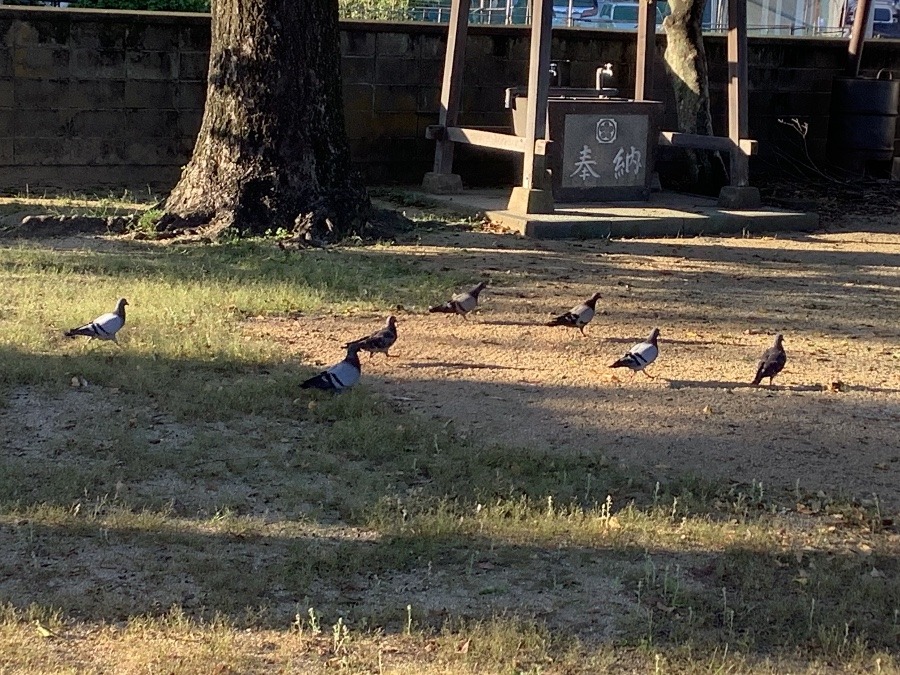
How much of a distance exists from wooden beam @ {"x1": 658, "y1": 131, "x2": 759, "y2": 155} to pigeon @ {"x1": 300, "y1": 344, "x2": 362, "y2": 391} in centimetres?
821

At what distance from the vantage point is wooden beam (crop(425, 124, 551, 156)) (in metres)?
12.9

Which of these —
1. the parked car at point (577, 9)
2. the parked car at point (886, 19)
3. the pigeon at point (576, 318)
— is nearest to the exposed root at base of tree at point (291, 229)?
the pigeon at point (576, 318)

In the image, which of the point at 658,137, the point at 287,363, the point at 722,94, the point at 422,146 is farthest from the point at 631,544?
the point at 722,94

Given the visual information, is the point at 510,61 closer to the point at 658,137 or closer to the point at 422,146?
the point at 422,146

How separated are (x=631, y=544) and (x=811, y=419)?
206 cm

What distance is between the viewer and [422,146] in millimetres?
15891

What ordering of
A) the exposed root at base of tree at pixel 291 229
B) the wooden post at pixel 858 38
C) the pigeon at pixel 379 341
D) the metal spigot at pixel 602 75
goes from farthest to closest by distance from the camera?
the wooden post at pixel 858 38, the metal spigot at pixel 602 75, the exposed root at base of tree at pixel 291 229, the pigeon at pixel 379 341

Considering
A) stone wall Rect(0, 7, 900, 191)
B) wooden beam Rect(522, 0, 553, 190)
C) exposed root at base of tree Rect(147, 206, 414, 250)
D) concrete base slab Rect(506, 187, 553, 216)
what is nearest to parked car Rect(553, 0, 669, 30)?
→ stone wall Rect(0, 7, 900, 191)

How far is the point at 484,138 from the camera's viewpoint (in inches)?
552

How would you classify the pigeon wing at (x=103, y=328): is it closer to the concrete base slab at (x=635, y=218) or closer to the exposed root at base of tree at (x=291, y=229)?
the exposed root at base of tree at (x=291, y=229)

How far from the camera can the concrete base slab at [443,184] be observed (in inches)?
596

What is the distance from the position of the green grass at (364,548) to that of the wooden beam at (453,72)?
7817 mm

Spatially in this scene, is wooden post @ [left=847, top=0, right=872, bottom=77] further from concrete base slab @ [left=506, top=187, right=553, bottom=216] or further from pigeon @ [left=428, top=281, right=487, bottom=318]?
pigeon @ [left=428, top=281, right=487, bottom=318]

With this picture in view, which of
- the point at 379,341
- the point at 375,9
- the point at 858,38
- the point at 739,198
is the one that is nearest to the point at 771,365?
the point at 379,341
